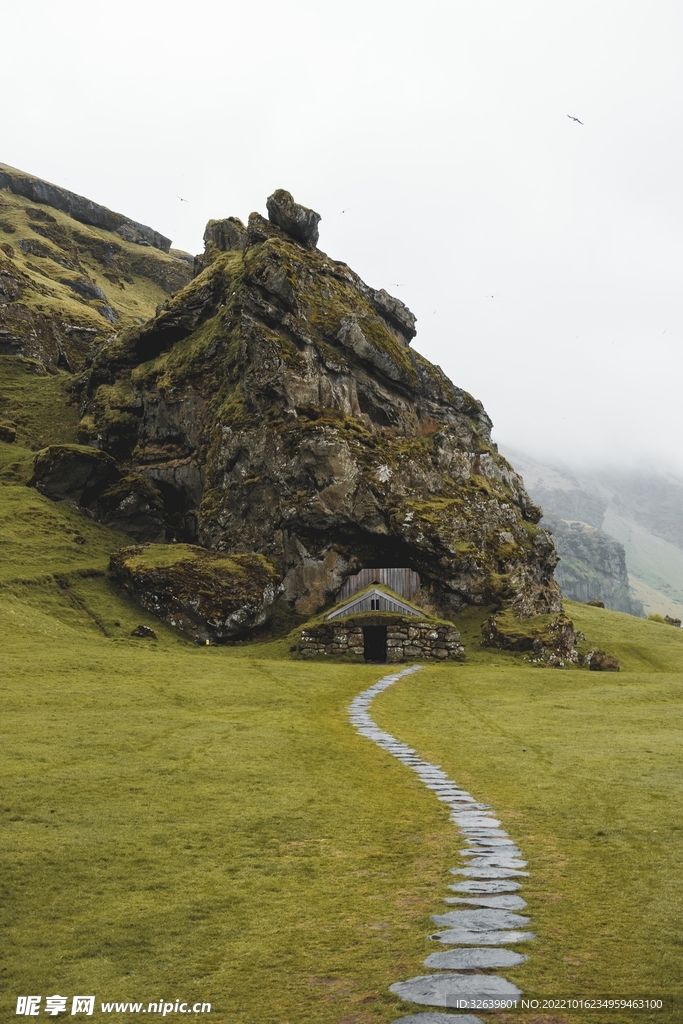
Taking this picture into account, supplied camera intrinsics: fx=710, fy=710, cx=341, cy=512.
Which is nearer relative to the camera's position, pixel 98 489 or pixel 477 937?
pixel 477 937

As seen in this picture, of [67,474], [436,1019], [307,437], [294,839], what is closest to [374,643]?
[307,437]

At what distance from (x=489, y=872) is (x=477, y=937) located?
131 inches

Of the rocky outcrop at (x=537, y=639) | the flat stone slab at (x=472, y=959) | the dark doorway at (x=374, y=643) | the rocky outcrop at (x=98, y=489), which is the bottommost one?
the dark doorway at (x=374, y=643)

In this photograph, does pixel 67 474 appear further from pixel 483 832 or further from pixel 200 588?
pixel 483 832

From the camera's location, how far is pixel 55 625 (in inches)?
1837

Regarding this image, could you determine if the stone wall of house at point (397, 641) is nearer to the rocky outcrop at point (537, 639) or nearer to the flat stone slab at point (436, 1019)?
the rocky outcrop at point (537, 639)

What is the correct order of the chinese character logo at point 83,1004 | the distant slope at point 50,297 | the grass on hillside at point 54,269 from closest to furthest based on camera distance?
the chinese character logo at point 83,1004, the distant slope at point 50,297, the grass on hillside at point 54,269

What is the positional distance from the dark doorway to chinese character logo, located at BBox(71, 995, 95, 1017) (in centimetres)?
4998

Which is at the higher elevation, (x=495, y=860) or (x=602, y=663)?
(x=495, y=860)

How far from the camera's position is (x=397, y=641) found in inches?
2174

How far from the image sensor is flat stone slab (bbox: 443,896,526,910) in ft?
35.1

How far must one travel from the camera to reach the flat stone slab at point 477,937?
30.2ft

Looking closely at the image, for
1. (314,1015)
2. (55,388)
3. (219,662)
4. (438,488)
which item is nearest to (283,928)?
(314,1015)

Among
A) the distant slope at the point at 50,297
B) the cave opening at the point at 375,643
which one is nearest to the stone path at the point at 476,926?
the cave opening at the point at 375,643
